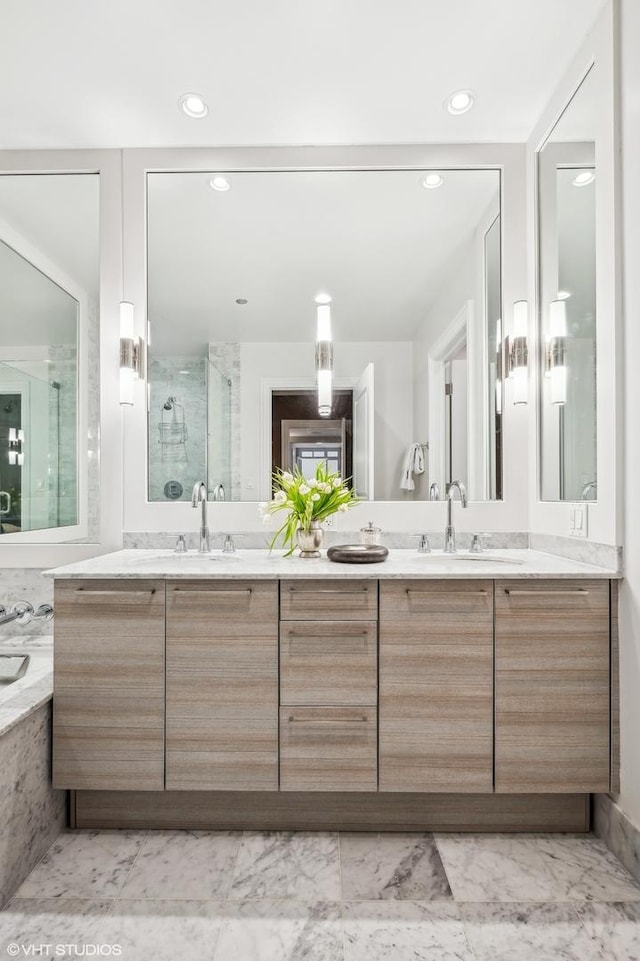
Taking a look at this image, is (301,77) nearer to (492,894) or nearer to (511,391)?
(511,391)

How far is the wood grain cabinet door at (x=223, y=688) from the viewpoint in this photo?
5.94 feet

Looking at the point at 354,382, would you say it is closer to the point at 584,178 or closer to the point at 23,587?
the point at 584,178

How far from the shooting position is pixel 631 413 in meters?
1.70

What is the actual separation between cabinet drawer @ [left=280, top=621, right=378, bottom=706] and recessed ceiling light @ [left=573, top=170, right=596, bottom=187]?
172 centimetres

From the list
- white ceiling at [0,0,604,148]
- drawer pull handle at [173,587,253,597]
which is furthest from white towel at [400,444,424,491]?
white ceiling at [0,0,604,148]

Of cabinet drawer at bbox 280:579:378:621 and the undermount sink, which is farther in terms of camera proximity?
the undermount sink

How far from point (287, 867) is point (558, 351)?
2042mm

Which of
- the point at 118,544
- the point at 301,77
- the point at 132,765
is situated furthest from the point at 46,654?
the point at 301,77

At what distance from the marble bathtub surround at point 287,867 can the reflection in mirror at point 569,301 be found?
1492 mm

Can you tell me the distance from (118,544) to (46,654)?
0.52 meters

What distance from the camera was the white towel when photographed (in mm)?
2428

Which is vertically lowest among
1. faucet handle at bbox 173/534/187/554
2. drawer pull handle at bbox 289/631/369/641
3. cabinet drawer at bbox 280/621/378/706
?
cabinet drawer at bbox 280/621/378/706

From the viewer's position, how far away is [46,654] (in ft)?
7.37

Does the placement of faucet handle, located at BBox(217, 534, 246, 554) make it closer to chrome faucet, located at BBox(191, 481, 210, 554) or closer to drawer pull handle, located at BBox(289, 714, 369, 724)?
chrome faucet, located at BBox(191, 481, 210, 554)
